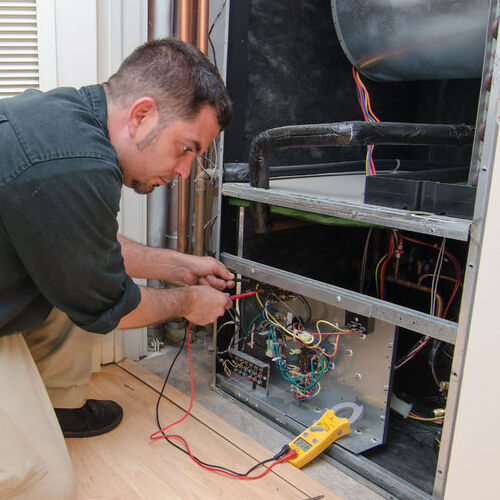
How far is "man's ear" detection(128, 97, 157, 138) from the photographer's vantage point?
0.98 meters

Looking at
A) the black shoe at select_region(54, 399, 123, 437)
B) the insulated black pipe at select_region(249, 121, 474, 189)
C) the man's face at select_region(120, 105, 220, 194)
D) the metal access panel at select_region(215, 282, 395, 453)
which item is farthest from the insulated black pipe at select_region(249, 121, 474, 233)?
the black shoe at select_region(54, 399, 123, 437)

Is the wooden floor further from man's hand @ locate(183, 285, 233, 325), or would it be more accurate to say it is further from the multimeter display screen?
man's hand @ locate(183, 285, 233, 325)

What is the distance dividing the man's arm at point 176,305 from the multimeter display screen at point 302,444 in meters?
0.38

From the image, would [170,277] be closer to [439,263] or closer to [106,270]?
[106,270]

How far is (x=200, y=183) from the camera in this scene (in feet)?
5.70

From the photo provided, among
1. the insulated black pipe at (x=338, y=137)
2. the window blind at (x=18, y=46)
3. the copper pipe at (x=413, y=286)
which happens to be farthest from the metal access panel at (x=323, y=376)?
the window blind at (x=18, y=46)

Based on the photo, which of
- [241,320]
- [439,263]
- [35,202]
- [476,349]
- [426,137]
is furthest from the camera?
[241,320]

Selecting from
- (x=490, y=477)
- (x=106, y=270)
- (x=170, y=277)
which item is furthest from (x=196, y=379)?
(x=490, y=477)

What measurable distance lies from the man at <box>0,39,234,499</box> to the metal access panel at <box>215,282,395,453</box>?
442mm

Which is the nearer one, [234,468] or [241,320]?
[234,468]

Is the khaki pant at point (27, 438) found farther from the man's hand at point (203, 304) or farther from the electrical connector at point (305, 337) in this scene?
the electrical connector at point (305, 337)

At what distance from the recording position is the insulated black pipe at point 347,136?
1.11m

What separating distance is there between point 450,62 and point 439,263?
573 millimetres

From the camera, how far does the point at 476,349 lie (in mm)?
958
